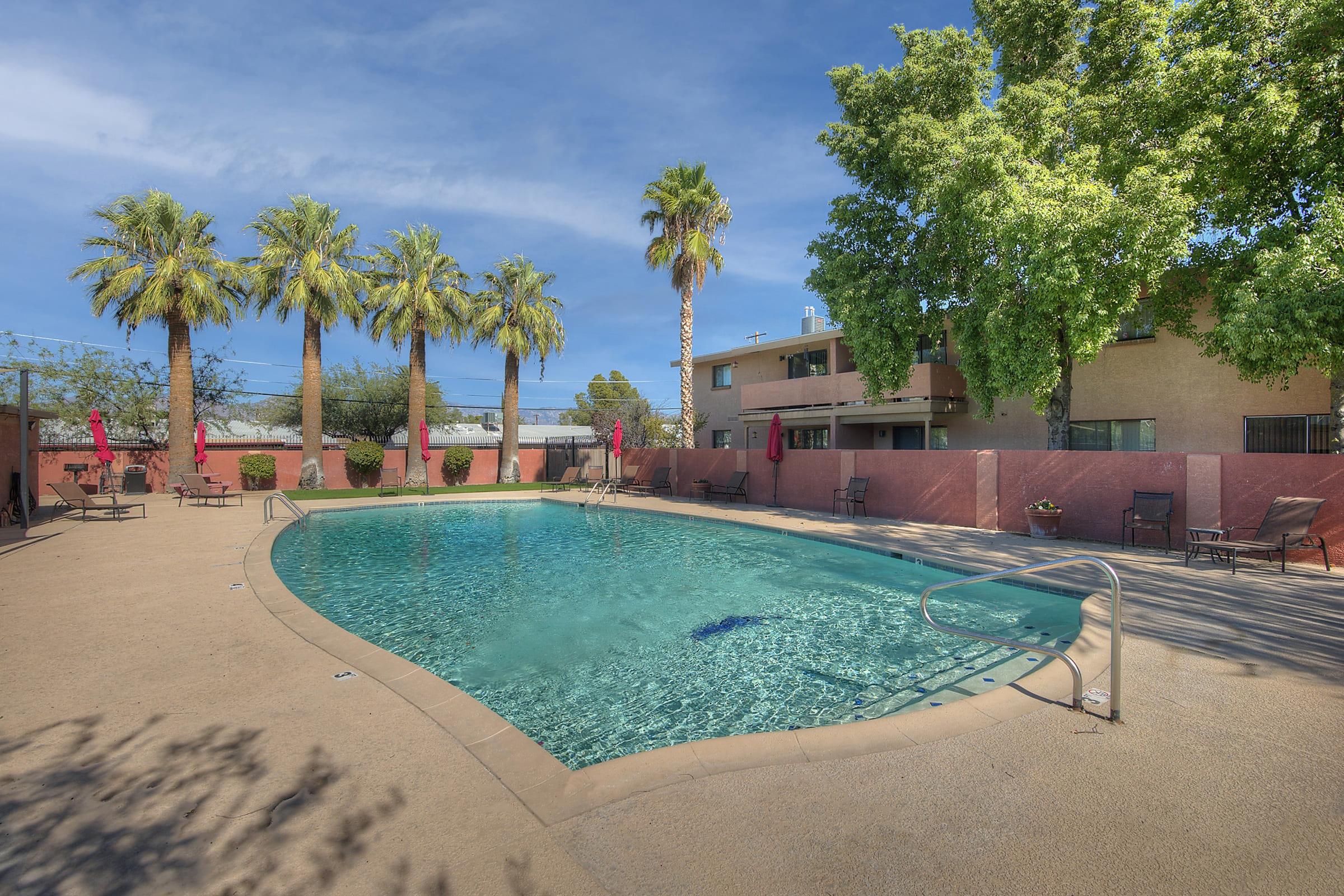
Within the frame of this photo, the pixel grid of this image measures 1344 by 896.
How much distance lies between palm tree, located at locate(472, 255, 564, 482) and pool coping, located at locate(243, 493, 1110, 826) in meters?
20.6

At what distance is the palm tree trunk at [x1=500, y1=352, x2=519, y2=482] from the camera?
25328 millimetres

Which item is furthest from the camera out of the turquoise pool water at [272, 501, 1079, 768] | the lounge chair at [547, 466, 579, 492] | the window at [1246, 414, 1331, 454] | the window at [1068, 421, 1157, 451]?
the lounge chair at [547, 466, 579, 492]

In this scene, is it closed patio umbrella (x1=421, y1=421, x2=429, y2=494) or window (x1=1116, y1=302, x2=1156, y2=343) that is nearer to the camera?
window (x1=1116, y1=302, x2=1156, y2=343)

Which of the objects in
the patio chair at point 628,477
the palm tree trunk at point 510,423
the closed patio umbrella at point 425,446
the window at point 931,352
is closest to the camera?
the window at point 931,352

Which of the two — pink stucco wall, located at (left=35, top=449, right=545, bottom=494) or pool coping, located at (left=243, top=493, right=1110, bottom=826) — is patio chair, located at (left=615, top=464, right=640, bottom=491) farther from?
pool coping, located at (left=243, top=493, right=1110, bottom=826)

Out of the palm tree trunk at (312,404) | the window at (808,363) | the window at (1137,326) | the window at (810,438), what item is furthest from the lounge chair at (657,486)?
the window at (1137,326)

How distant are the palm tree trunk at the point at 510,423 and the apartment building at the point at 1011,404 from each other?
7276mm

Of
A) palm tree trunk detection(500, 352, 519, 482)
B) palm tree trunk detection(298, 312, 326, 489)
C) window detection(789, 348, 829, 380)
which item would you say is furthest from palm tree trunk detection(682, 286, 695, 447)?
palm tree trunk detection(298, 312, 326, 489)

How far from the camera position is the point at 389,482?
24.6m

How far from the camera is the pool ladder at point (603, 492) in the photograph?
19016 millimetres

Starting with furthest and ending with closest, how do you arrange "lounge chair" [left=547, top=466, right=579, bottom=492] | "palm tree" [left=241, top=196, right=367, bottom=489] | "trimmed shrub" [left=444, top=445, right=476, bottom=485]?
"trimmed shrub" [left=444, top=445, right=476, bottom=485]
"lounge chair" [left=547, top=466, right=579, bottom=492]
"palm tree" [left=241, top=196, right=367, bottom=489]

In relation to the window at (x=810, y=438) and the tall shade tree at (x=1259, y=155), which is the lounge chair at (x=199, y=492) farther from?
the tall shade tree at (x=1259, y=155)

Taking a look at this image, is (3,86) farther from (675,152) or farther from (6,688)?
(675,152)

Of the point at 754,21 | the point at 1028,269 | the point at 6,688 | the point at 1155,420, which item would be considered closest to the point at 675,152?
the point at 754,21
